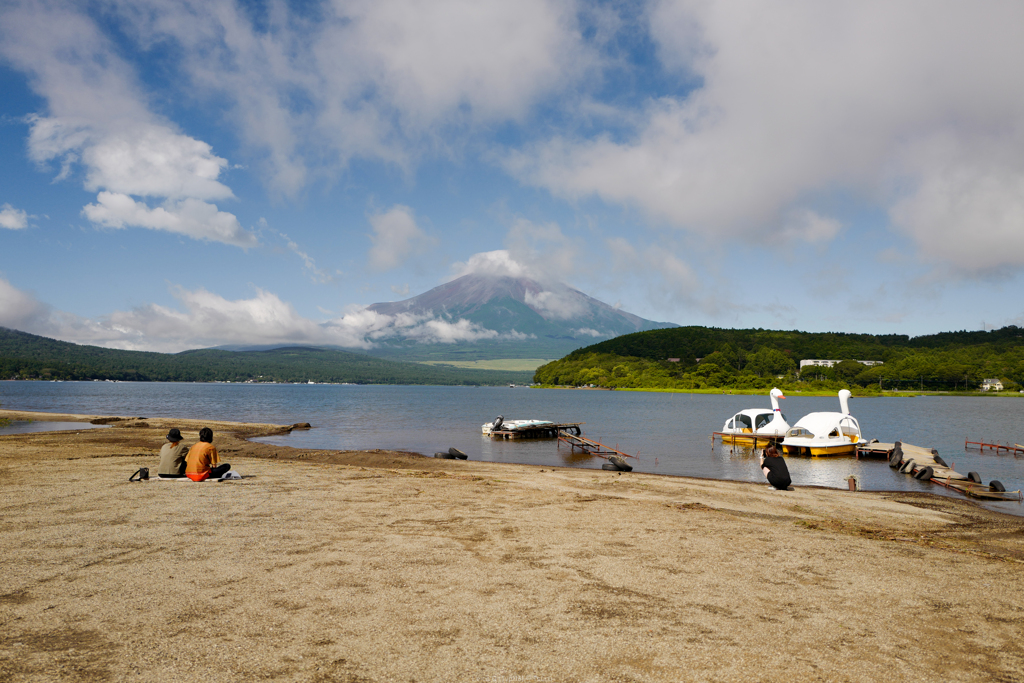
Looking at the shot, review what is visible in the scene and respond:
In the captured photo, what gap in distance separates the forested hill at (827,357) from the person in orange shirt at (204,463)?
151902mm

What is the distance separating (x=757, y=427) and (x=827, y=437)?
20.2ft

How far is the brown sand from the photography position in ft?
16.0

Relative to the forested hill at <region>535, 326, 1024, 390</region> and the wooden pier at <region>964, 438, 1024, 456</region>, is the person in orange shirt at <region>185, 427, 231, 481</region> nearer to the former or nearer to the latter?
the wooden pier at <region>964, 438, 1024, 456</region>

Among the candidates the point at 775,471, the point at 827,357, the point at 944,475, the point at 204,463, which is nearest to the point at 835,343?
the point at 827,357

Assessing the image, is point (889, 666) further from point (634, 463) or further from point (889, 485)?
point (634, 463)

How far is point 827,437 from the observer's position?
3125 cm

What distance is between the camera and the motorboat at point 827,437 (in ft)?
102

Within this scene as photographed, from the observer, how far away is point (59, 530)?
873 cm

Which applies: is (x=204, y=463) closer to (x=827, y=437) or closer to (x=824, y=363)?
(x=827, y=437)

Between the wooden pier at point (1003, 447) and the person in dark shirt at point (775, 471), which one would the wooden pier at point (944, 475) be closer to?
the person in dark shirt at point (775, 471)

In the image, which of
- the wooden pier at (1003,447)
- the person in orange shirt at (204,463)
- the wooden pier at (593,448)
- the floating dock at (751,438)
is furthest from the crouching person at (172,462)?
the wooden pier at (1003,447)

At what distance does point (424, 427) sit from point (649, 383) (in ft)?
433

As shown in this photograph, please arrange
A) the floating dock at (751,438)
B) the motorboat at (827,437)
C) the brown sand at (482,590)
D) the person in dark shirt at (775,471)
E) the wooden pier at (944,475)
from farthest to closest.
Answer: the floating dock at (751,438) < the motorboat at (827,437) < the wooden pier at (944,475) < the person in dark shirt at (775,471) < the brown sand at (482,590)

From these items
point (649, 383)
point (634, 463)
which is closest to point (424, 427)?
point (634, 463)
